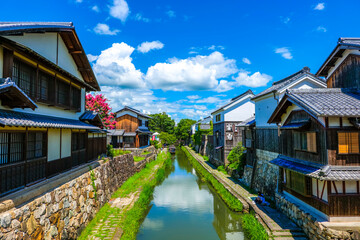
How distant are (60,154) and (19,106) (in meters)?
4.45

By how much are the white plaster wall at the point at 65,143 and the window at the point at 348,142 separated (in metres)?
13.4

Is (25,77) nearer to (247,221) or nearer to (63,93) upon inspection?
(63,93)

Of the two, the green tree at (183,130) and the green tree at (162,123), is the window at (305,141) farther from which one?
the green tree at (162,123)

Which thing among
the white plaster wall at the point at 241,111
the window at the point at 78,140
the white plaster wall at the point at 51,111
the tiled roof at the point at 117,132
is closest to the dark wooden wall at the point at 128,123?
the tiled roof at the point at 117,132

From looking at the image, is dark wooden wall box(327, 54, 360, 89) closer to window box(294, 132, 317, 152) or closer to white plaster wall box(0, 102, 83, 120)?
window box(294, 132, 317, 152)

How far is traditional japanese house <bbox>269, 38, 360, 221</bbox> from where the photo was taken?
8.33 metres

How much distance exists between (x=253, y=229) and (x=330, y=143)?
5.64 m

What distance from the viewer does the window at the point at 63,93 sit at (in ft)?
38.1

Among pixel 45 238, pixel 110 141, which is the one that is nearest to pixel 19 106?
pixel 45 238

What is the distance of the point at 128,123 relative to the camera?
115ft

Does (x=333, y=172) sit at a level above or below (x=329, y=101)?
below

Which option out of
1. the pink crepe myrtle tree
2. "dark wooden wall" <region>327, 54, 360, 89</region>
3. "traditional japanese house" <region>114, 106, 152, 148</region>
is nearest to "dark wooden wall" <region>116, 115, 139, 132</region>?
→ "traditional japanese house" <region>114, 106, 152, 148</region>

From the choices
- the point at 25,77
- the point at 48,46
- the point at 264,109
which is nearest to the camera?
the point at 25,77

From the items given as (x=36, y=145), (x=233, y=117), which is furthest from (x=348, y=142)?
(x=233, y=117)
